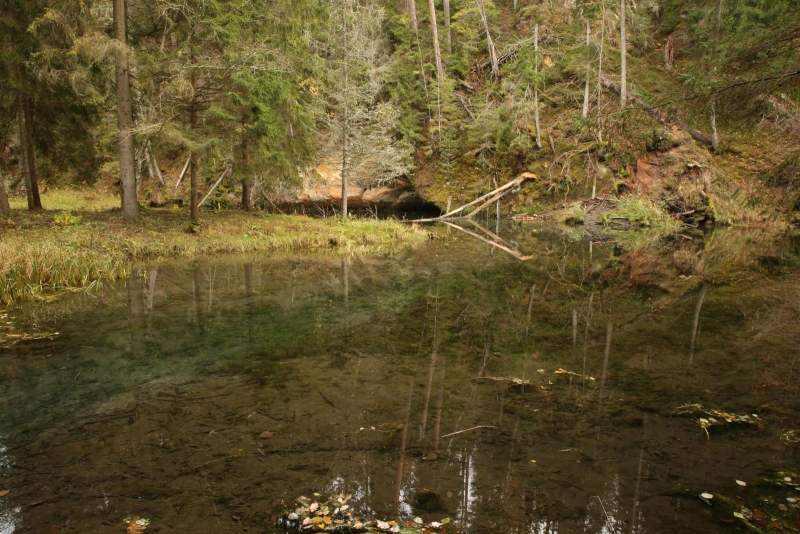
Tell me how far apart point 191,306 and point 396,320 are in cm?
392

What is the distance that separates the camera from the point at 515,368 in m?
6.33

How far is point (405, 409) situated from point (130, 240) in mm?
11969

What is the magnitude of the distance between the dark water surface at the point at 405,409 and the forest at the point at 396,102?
3.08 metres

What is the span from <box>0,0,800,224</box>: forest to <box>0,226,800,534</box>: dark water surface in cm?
308

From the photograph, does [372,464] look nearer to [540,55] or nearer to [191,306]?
[191,306]

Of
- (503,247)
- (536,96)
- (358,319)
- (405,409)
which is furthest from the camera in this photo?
(536,96)

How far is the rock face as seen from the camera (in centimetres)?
2944

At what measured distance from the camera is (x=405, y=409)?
16.8 feet

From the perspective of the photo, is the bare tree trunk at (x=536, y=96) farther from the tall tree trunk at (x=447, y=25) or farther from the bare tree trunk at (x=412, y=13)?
the bare tree trunk at (x=412, y=13)

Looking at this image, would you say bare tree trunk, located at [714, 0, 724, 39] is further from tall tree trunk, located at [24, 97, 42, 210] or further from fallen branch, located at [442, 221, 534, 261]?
tall tree trunk, located at [24, 97, 42, 210]

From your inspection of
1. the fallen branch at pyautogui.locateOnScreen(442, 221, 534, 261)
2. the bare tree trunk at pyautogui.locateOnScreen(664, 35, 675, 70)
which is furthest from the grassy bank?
the bare tree trunk at pyautogui.locateOnScreen(664, 35, 675, 70)

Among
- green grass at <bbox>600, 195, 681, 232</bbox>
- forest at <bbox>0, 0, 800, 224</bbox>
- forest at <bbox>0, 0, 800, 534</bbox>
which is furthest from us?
green grass at <bbox>600, 195, 681, 232</bbox>

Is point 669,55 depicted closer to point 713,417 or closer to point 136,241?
point 136,241

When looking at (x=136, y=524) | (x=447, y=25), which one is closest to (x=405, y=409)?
(x=136, y=524)
